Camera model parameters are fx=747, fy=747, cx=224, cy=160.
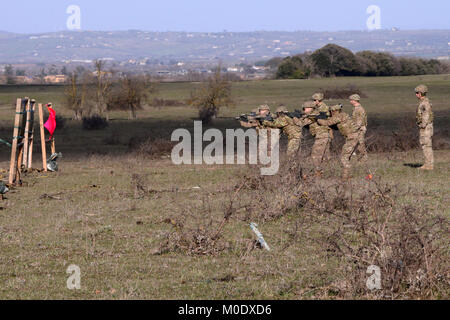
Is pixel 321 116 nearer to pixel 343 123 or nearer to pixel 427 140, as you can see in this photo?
pixel 343 123

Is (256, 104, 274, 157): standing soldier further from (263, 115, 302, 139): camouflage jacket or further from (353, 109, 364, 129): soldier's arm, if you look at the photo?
(353, 109, 364, 129): soldier's arm

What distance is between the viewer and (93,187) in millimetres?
16234

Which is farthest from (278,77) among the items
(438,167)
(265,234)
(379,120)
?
(265,234)

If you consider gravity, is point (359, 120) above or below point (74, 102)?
above

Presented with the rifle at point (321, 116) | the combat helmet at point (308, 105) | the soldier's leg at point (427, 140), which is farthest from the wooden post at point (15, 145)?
the soldier's leg at point (427, 140)

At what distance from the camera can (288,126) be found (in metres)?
16.1

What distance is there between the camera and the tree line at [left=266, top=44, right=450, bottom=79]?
86750mm

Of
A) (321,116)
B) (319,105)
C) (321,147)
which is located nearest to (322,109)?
(319,105)

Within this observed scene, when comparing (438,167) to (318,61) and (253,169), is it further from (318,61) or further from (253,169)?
(318,61)

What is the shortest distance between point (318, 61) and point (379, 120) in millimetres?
52129

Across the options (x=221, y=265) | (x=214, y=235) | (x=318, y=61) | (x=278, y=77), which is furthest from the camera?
(x=278, y=77)

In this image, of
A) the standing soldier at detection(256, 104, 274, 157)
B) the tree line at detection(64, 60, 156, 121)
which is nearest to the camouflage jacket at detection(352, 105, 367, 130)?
the standing soldier at detection(256, 104, 274, 157)

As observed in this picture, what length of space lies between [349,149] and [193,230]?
675cm

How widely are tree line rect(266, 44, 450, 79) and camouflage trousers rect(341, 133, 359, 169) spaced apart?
7116 centimetres
